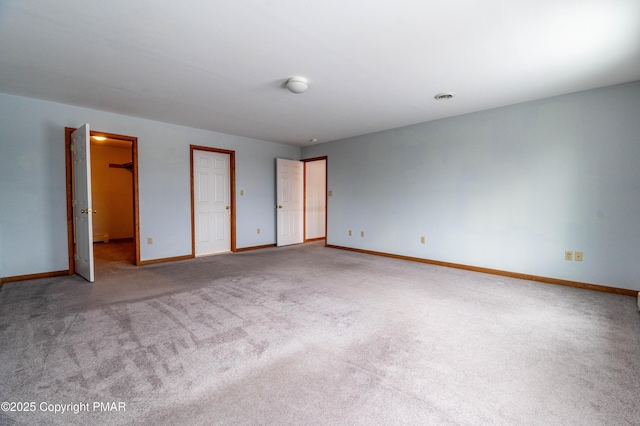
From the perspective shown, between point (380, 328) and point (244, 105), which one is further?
point (244, 105)

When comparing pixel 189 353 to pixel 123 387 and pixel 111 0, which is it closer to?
pixel 123 387

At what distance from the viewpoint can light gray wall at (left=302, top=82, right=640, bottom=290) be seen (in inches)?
127

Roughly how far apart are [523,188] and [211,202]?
5.19m

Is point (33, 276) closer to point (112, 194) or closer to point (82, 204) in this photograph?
point (82, 204)

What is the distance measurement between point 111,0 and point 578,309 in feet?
15.3

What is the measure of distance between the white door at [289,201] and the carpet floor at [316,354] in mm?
3214

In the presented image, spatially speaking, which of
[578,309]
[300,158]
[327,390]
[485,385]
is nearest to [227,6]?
[327,390]

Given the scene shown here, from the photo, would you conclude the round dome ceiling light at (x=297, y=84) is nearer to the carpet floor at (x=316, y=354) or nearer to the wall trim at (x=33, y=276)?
the carpet floor at (x=316, y=354)

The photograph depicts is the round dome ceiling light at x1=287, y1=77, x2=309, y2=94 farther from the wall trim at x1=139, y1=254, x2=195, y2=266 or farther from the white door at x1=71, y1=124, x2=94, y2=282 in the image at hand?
the wall trim at x1=139, y1=254, x2=195, y2=266

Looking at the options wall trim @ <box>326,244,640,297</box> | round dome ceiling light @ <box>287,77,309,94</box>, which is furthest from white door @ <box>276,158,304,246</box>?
round dome ceiling light @ <box>287,77,309,94</box>

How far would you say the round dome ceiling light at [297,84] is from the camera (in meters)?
3.03

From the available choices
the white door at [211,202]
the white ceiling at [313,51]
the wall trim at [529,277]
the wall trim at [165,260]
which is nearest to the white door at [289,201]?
the white door at [211,202]

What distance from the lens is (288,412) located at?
1424 millimetres

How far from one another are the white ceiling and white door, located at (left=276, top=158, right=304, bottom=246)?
105 inches
